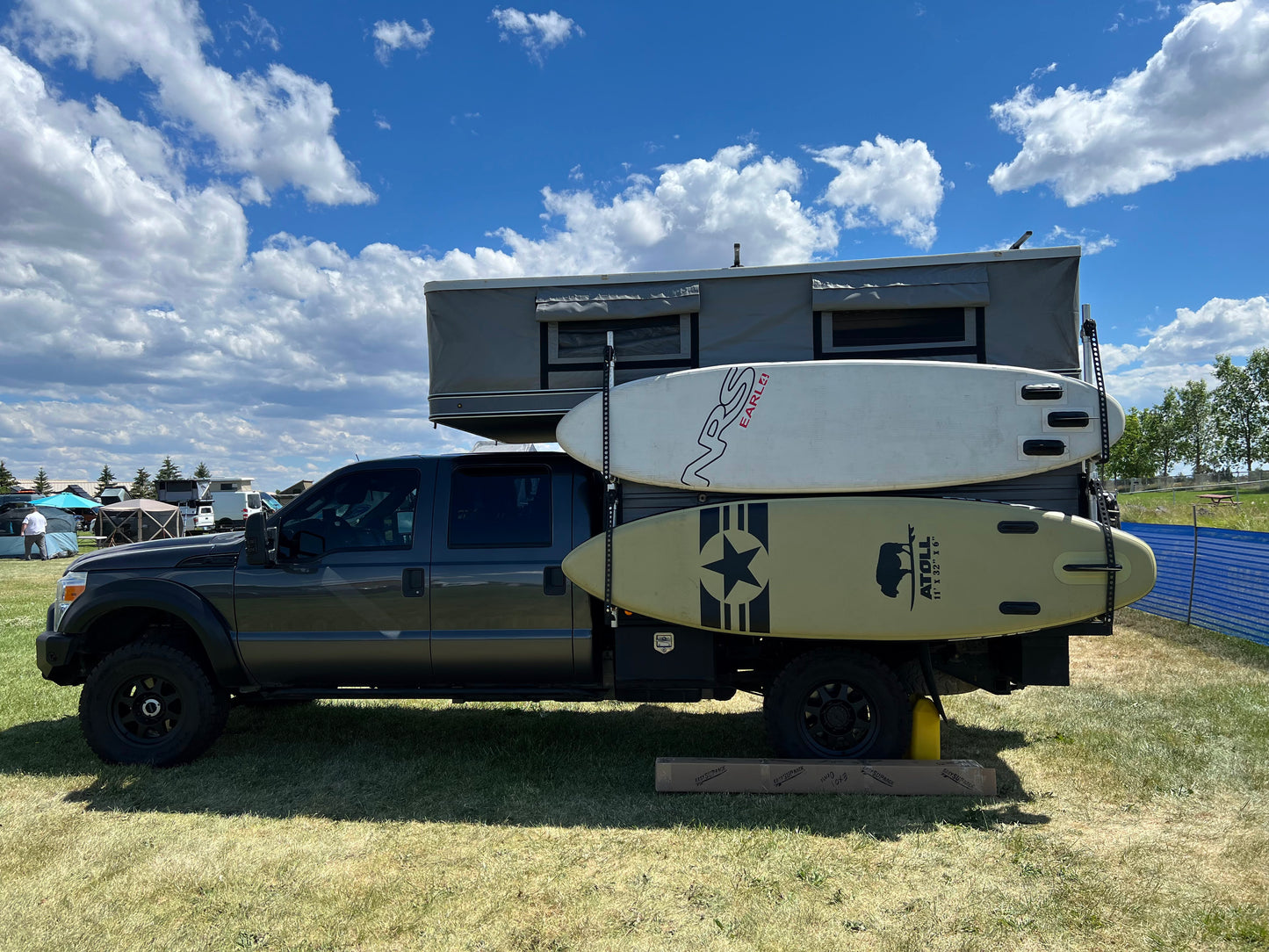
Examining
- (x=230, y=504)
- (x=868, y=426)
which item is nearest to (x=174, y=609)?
(x=868, y=426)

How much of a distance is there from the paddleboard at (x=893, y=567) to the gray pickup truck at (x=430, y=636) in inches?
11.9

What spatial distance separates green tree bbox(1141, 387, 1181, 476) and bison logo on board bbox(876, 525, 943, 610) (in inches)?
3135

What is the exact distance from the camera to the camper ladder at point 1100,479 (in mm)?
4476

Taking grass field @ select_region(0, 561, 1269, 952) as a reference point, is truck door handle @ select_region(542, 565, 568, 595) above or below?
above

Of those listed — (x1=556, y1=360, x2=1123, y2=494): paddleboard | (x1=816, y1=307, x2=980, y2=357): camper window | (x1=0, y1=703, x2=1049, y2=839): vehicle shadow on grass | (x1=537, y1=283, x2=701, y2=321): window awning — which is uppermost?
(x1=537, y1=283, x2=701, y2=321): window awning

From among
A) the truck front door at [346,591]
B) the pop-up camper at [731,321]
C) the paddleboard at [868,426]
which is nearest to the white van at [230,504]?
the truck front door at [346,591]

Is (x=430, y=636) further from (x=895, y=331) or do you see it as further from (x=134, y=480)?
(x=134, y=480)

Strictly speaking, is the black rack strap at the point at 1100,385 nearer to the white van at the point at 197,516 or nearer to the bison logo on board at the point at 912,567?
the bison logo on board at the point at 912,567

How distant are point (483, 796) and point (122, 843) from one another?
5.76ft

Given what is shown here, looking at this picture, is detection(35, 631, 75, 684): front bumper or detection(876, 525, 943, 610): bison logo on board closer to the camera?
detection(876, 525, 943, 610): bison logo on board

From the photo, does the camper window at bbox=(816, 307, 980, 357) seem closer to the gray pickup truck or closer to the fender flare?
the gray pickup truck

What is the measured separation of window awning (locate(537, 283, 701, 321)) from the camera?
16.2 feet

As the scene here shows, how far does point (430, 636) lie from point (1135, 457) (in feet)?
257

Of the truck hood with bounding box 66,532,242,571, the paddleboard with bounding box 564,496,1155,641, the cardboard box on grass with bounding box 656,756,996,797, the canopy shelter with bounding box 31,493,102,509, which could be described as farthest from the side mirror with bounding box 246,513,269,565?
the canopy shelter with bounding box 31,493,102,509
